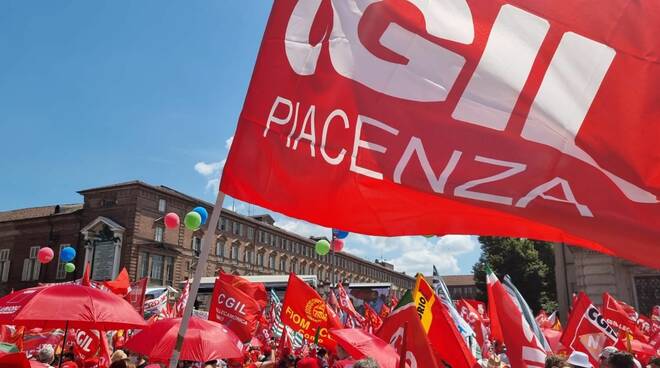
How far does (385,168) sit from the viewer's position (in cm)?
351

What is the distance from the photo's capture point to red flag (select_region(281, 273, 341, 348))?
11062 millimetres

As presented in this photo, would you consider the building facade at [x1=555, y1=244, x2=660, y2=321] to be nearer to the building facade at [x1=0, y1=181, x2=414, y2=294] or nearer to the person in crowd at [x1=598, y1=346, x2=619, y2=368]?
the person in crowd at [x1=598, y1=346, x2=619, y2=368]

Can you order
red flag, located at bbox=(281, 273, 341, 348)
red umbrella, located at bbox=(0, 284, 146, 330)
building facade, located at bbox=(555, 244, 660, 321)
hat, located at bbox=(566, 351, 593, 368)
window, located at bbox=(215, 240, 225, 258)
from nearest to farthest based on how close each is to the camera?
hat, located at bbox=(566, 351, 593, 368) → red umbrella, located at bbox=(0, 284, 146, 330) → red flag, located at bbox=(281, 273, 341, 348) → building facade, located at bbox=(555, 244, 660, 321) → window, located at bbox=(215, 240, 225, 258)

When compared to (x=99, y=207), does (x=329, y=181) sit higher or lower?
lower

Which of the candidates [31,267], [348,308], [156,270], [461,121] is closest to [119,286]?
[348,308]

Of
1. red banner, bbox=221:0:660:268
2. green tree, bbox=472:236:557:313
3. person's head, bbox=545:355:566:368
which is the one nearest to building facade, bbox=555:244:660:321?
person's head, bbox=545:355:566:368

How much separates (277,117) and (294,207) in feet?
1.99

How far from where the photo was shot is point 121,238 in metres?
57.3

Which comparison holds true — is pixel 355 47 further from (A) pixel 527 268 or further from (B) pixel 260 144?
(A) pixel 527 268

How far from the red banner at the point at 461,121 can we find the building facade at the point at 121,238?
5706 cm

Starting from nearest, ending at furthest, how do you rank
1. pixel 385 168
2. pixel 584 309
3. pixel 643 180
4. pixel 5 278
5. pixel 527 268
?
pixel 643 180 < pixel 385 168 < pixel 584 309 < pixel 527 268 < pixel 5 278

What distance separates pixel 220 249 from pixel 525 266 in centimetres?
4011

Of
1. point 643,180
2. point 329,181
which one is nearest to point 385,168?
point 329,181

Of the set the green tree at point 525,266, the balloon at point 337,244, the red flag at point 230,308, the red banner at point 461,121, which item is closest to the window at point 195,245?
the green tree at point 525,266
